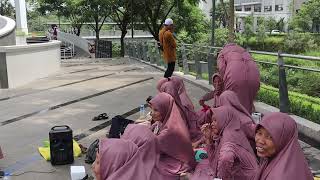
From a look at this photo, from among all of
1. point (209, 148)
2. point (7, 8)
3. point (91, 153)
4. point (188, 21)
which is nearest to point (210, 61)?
point (91, 153)

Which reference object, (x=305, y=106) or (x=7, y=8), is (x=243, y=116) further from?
(x=7, y=8)

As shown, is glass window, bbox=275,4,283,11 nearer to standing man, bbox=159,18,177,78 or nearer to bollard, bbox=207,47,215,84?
bollard, bbox=207,47,215,84

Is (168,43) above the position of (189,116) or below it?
above

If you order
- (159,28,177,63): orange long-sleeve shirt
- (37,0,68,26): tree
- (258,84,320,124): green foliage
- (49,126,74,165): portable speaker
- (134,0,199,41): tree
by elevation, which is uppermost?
(37,0,68,26): tree

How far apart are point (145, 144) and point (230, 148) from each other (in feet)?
2.72

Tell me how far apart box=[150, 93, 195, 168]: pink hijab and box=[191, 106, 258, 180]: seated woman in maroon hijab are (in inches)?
20.4

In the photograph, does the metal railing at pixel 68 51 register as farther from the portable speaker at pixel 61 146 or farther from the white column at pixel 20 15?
the portable speaker at pixel 61 146

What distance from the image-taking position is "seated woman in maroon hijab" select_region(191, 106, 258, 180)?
3727mm

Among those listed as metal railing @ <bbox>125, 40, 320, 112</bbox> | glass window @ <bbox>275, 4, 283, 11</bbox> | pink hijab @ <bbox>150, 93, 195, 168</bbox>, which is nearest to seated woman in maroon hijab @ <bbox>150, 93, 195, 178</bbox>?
pink hijab @ <bbox>150, 93, 195, 168</bbox>

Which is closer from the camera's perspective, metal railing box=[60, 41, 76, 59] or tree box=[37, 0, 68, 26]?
metal railing box=[60, 41, 76, 59]

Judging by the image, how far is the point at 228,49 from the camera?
263 inches

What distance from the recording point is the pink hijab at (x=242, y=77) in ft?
20.0

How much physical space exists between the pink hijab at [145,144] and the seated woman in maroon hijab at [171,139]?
3.38 feet

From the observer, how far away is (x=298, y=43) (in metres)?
35.2
